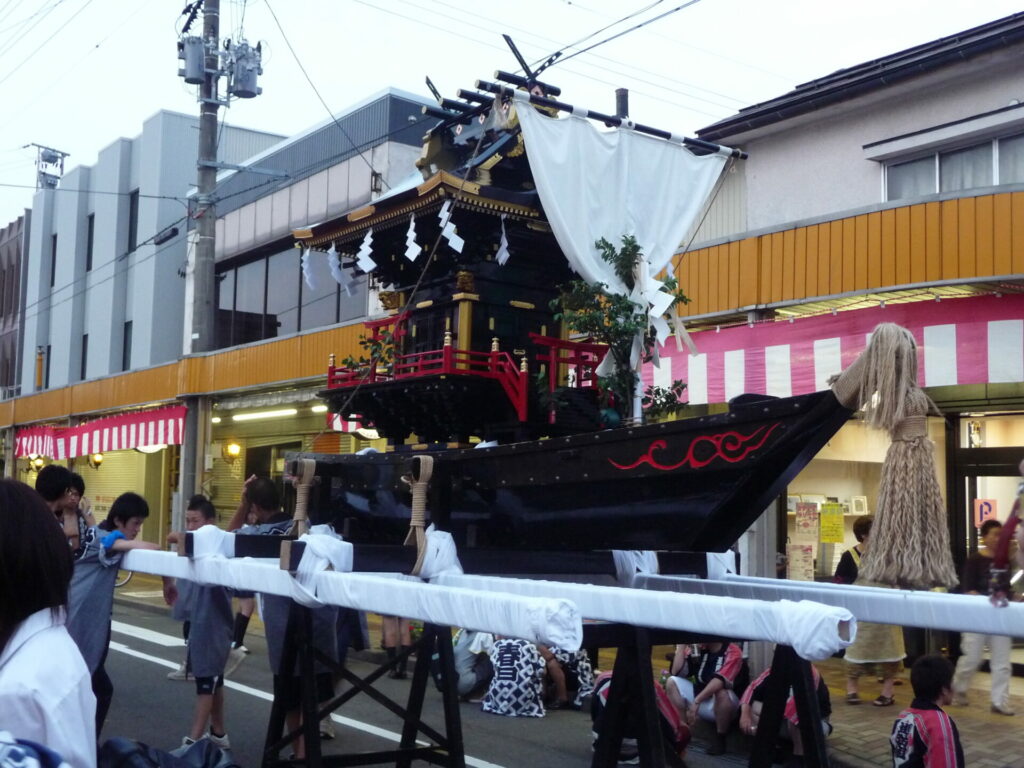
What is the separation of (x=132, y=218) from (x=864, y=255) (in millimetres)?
22971

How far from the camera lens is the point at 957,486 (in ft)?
36.0

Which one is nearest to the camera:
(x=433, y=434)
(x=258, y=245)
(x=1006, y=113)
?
(x=433, y=434)

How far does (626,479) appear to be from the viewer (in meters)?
5.44

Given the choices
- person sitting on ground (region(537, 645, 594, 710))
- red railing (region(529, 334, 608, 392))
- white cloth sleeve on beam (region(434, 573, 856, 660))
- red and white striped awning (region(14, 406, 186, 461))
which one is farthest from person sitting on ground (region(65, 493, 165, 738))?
red and white striped awning (region(14, 406, 186, 461))

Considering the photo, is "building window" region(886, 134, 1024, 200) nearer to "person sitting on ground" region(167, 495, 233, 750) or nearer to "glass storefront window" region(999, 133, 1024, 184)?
"glass storefront window" region(999, 133, 1024, 184)

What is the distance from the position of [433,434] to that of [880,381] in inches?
158

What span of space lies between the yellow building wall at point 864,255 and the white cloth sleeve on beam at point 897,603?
5617 millimetres

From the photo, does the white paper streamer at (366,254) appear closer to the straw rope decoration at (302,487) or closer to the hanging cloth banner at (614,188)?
the hanging cloth banner at (614,188)

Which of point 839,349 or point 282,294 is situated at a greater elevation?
point 282,294

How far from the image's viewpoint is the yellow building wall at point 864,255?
30.6 feet

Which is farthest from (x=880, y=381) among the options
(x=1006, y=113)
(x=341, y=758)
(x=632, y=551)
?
(x=1006, y=113)

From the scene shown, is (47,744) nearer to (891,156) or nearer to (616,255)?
(616,255)

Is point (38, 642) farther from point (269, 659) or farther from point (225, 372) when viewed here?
point (225, 372)

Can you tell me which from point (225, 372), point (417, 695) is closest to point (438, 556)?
point (417, 695)
